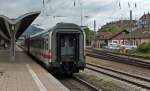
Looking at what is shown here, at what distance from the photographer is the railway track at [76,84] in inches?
735

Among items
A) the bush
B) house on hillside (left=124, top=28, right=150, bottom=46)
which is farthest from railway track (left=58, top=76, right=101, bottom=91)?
house on hillside (left=124, top=28, right=150, bottom=46)

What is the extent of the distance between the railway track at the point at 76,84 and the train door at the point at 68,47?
1259mm

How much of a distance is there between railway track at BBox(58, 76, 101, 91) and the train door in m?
1.26

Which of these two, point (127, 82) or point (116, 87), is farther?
point (127, 82)

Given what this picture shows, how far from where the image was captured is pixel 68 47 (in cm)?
2262

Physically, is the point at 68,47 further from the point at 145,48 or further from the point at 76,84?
the point at 145,48

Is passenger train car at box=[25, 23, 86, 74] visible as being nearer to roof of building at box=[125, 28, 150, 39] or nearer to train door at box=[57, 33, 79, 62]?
train door at box=[57, 33, 79, 62]

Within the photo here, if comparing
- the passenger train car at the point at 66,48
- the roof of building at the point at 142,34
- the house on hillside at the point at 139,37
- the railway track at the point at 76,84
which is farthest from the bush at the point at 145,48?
the passenger train car at the point at 66,48

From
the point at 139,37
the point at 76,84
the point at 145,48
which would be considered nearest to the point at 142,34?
the point at 139,37

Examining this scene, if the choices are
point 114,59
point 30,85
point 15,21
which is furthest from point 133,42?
point 30,85

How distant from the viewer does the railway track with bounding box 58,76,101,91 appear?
18.7m

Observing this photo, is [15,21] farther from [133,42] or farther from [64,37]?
[133,42]

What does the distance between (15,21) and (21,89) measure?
60.7 feet

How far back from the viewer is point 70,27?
22.5 meters
